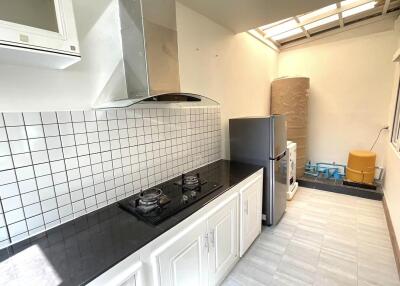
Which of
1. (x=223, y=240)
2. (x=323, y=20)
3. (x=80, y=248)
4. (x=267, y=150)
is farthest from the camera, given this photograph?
(x=323, y=20)

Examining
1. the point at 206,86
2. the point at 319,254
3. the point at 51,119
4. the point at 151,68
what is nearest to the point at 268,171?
the point at 319,254

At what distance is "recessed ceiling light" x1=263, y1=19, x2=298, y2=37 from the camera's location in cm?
304

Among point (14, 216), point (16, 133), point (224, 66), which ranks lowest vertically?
point (14, 216)

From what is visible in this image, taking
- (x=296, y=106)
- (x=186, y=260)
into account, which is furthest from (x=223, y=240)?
(x=296, y=106)

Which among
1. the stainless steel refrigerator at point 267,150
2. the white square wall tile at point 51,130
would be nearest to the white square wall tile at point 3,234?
the white square wall tile at point 51,130

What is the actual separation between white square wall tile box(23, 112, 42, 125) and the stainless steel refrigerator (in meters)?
1.78

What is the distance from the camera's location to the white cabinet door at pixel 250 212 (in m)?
1.77

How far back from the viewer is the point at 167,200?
1.32 meters

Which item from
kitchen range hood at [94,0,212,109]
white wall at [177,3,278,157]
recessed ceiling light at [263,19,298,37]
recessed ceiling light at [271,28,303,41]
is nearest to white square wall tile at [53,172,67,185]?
kitchen range hood at [94,0,212,109]

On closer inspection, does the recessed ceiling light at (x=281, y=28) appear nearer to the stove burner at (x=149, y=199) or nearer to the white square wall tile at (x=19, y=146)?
the stove burner at (x=149, y=199)

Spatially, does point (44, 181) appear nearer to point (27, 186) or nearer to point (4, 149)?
point (27, 186)

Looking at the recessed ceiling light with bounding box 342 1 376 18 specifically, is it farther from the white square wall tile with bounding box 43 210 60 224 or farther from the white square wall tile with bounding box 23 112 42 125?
the white square wall tile with bounding box 43 210 60 224

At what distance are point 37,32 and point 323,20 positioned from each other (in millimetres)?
3665

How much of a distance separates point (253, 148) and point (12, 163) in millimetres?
1942
